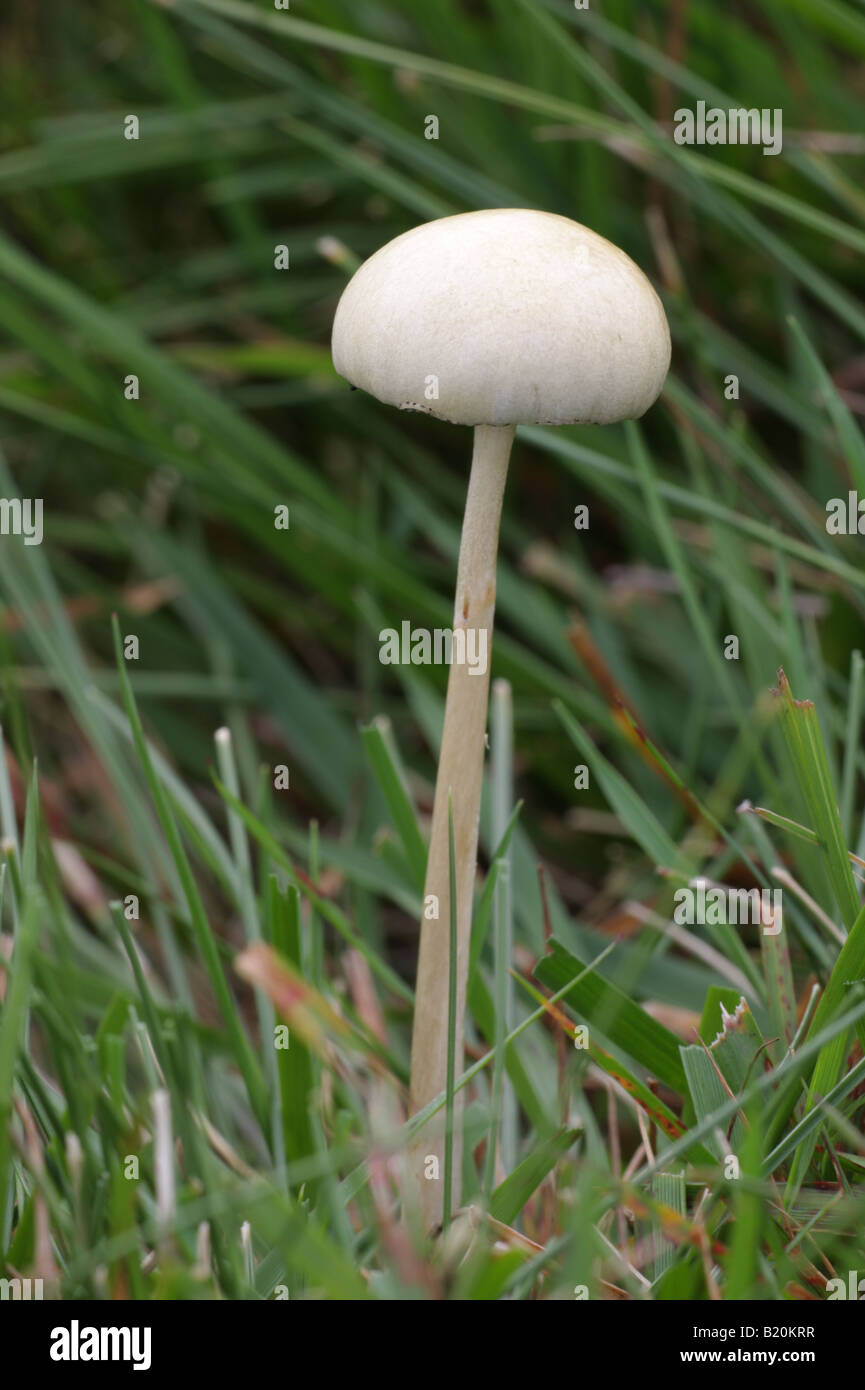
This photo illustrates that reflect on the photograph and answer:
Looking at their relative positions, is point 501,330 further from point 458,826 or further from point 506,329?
point 458,826

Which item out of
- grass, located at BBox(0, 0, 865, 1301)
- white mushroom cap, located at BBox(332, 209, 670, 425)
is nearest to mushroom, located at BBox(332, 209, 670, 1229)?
white mushroom cap, located at BBox(332, 209, 670, 425)

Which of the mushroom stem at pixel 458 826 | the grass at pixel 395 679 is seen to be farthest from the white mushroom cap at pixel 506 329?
the grass at pixel 395 679

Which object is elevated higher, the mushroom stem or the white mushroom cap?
the white mushroom cap

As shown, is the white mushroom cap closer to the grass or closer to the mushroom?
the mushroom

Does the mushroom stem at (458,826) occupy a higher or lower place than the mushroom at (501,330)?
lower

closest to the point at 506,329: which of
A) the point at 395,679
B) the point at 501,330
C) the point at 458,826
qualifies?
the point at 501,330

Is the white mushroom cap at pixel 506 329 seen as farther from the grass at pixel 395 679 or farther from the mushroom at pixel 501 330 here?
the grass at pixel 395 679
